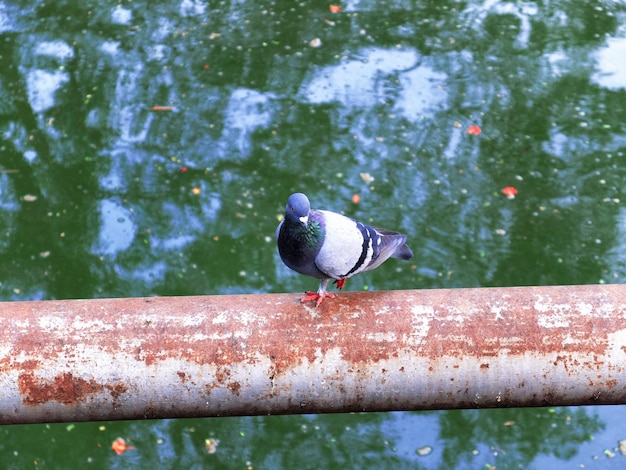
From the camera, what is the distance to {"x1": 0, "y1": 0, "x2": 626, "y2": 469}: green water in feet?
12.1

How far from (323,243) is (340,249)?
7 centimetres

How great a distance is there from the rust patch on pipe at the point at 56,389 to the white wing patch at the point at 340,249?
903mm

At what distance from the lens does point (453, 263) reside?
4379mm

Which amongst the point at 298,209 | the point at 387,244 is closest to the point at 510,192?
the point at 387,244

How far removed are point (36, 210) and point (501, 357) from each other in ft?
12.2

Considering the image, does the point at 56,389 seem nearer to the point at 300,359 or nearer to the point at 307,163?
the point at 300,359

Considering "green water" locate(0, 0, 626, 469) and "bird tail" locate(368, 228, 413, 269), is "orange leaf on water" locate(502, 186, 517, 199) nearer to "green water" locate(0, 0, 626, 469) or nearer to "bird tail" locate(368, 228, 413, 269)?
"green water" locate(0, 0, 626, 469)

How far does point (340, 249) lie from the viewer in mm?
2441

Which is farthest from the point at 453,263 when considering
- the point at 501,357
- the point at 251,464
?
the point at 501,357

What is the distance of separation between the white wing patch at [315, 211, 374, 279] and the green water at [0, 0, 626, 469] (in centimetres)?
152

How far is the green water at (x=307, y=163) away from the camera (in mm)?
3686

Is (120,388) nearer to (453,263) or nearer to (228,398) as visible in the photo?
(228,398)

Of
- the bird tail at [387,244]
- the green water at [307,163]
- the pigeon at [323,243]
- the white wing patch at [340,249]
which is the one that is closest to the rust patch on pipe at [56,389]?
the pigeon at [323,243]

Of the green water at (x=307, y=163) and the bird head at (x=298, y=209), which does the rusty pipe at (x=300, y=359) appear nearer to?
the bird head at (x=298, y=209)
